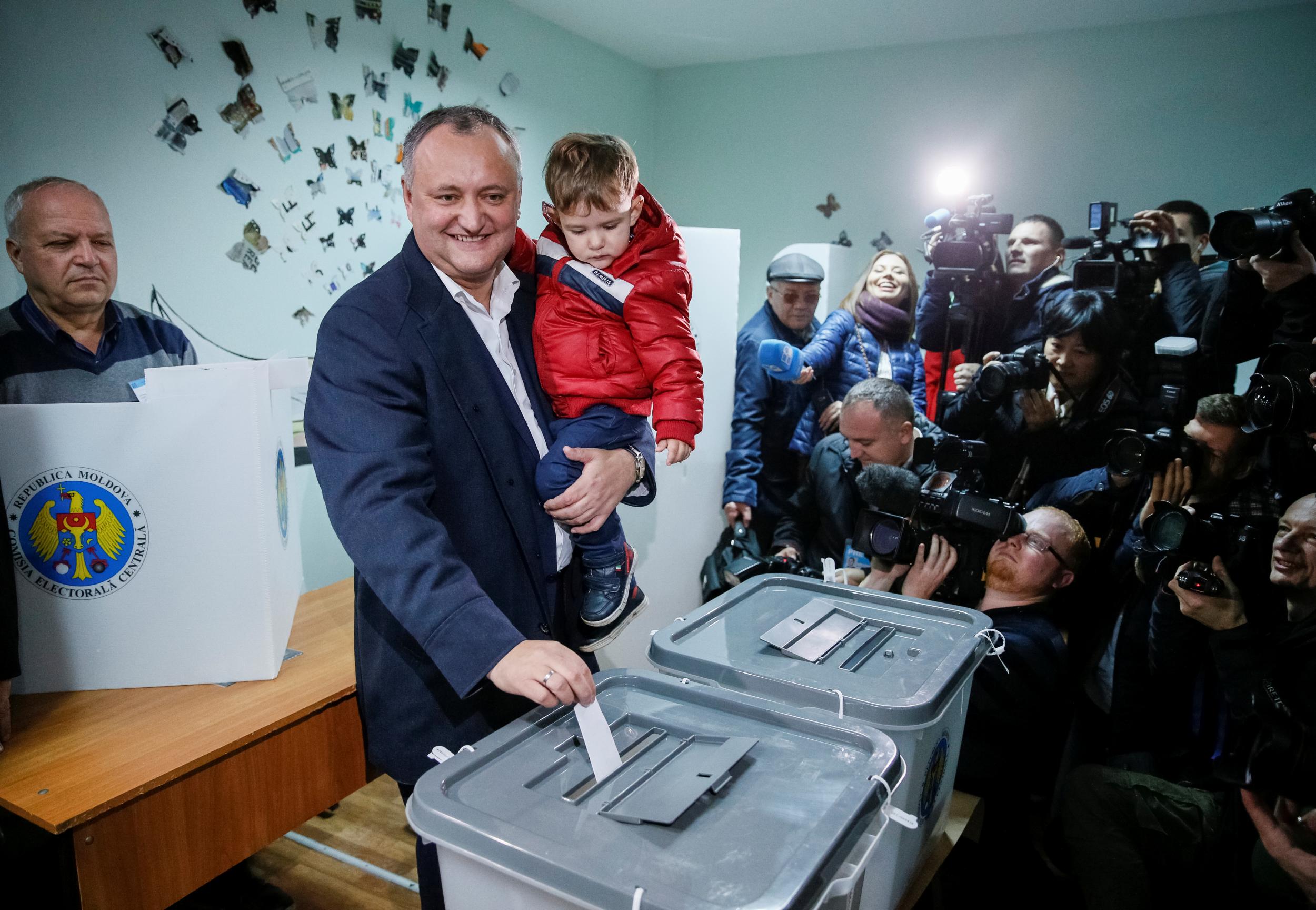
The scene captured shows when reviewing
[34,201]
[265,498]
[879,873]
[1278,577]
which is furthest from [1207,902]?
[34,201]

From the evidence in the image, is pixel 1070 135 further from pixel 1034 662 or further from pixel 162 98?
pixel 162 98

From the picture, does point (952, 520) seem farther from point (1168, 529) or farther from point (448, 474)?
point (448, 474)

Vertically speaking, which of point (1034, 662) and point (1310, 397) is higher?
point (1310, 397)

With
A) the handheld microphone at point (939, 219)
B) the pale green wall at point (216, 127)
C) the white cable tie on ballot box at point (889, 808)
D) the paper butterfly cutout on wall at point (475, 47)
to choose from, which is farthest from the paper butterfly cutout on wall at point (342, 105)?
the white cable tie on ballot box at point (889, 808)

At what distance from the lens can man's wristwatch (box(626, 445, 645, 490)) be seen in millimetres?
1335

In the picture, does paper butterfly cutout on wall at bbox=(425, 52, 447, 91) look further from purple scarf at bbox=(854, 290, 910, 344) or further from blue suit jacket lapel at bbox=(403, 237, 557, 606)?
blue suit jacket lapel at bbox=(403, 237, 557, 606)

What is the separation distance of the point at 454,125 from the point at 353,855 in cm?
198

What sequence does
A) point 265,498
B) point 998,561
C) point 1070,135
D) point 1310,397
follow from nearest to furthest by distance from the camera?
point 265,498
point 1310,397
point 998,561
point 1070,135

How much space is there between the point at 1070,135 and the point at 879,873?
213 cm

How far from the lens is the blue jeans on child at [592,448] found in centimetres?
118

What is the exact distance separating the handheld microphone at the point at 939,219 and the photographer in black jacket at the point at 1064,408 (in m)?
0.47

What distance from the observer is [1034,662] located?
1997 millimetres

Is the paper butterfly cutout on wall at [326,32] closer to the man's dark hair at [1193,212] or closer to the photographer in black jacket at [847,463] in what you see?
the photographer in black jacket at [847,463]

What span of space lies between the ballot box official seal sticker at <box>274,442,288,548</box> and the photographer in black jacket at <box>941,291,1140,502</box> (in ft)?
5.83
